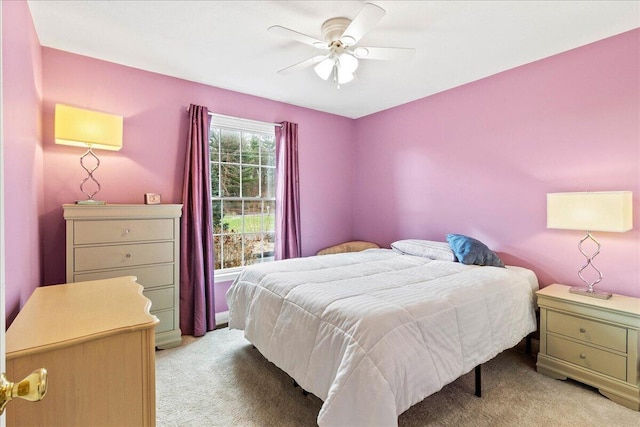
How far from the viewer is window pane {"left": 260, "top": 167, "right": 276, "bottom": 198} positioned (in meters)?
3.78

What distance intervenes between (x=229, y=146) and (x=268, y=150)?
1.60 feet

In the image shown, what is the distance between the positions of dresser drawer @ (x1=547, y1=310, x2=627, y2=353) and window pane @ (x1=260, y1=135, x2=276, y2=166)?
3.09 meters

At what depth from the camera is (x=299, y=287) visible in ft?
6.63

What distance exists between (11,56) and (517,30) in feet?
10.2

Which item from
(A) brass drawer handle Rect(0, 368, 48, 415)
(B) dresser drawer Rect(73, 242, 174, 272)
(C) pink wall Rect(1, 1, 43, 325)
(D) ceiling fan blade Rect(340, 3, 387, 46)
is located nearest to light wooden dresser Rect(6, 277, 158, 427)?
(C) pink wall Rect(1, 1, 43, 325)

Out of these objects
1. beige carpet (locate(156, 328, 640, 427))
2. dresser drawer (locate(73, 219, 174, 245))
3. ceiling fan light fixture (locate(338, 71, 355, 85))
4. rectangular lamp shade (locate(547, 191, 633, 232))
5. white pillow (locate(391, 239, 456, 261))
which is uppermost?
ceiling fan light fixture (locate(338, 71, 355, 85))

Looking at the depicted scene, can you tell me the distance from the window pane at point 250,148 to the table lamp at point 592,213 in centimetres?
292

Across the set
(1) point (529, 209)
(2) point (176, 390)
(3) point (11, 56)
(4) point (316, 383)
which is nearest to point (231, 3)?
(3) point (11, 56)

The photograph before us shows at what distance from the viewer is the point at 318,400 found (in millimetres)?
2021

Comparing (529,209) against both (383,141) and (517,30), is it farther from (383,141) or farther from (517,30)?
(383,141)

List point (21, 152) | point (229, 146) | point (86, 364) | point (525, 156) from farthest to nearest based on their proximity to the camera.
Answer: point (229, 146), point (525, 156), point (21, 152), point (86, 364)

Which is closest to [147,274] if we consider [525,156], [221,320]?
[221,320]

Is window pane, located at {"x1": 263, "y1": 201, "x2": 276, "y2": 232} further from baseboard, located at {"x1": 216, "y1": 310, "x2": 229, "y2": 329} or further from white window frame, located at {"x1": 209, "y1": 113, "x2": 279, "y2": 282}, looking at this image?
baseboard, located at {"x1": 216, "y1": 310, "x2": 229, "y2": 329}

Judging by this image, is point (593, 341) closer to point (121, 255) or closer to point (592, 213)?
point (592, 213)
